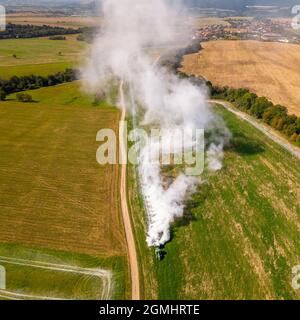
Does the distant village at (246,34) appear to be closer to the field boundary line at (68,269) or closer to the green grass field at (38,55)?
the green grass field at (38,55)

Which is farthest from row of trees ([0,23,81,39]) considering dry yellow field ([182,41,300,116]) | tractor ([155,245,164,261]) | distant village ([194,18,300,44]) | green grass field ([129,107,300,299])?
tractor ([155,245,164,261])

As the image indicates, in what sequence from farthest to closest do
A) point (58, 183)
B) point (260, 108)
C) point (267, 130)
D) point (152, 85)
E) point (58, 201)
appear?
point (152, 85) → point (260, 108) → point (267, 130) → point (58, 183) → point (58, 201)

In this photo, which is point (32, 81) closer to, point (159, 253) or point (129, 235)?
point (129, 235)

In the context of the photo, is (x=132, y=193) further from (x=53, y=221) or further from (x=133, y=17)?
(x=133, y=17)

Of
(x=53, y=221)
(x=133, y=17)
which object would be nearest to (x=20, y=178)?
(x=53, y=221)

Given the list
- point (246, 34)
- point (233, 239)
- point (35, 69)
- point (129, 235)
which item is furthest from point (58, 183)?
point (246, 34)

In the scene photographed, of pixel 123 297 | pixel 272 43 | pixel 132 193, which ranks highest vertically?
pixel 272 43
